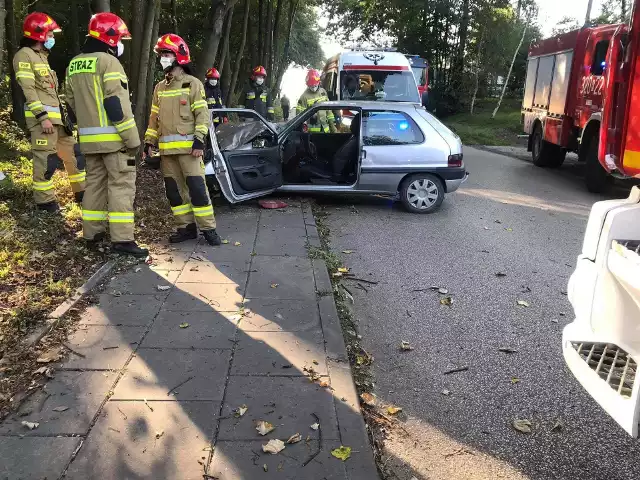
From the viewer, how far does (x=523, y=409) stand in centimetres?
324

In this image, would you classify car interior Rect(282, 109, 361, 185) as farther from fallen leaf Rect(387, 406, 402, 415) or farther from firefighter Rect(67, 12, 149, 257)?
fallen leaf Rect(387, 406, 402, 415)

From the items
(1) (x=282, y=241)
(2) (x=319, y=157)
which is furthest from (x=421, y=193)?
(1) (x=282, y=241)

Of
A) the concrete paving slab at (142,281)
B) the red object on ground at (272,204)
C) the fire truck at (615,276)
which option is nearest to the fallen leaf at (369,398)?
the fire truck at (615,276)

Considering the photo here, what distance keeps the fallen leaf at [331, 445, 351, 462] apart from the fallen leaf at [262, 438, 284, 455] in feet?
0.82

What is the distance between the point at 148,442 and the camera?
8.79 feet

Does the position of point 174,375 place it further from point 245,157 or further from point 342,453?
point 245,157

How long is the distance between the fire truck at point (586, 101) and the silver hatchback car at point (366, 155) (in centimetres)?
208

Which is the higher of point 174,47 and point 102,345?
point 174,47

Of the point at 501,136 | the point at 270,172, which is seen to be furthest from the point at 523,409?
the point at 501,136

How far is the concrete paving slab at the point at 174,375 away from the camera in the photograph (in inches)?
121

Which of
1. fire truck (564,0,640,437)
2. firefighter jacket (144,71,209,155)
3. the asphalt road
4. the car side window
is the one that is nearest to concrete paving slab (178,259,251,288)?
the asphalt road

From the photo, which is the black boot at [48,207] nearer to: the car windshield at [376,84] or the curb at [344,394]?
the curb at [344,394]

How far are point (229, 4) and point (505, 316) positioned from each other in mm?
9673

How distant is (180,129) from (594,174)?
25.7 feet
